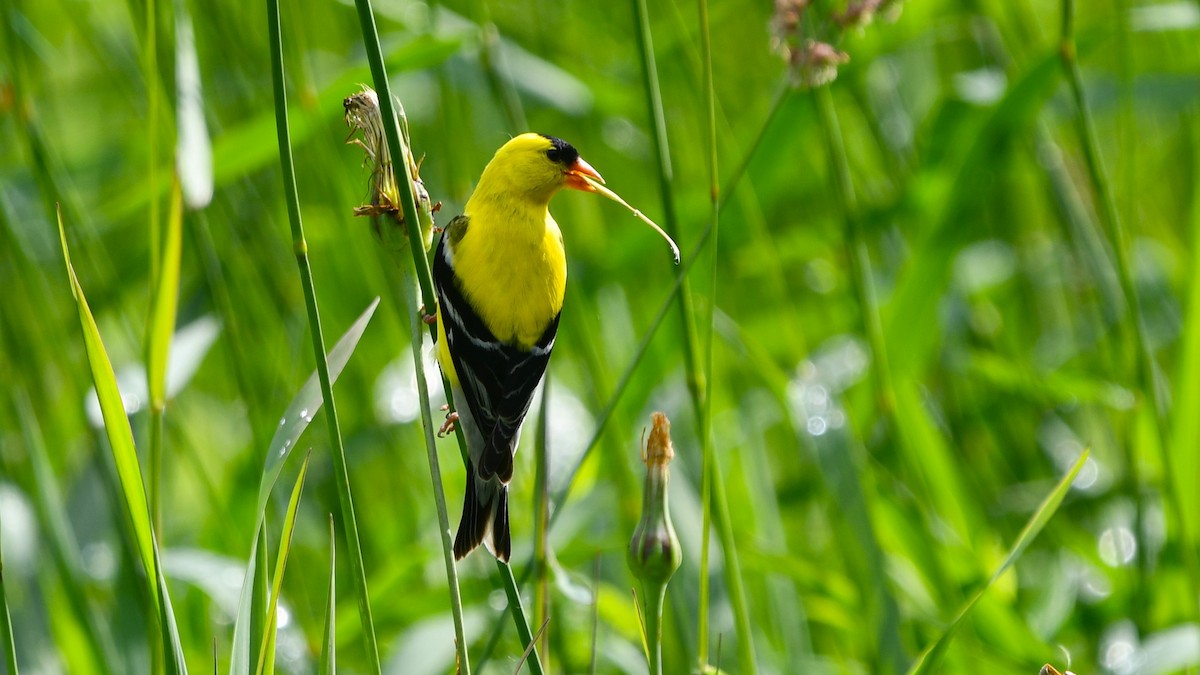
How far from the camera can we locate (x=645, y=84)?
4.07 feet

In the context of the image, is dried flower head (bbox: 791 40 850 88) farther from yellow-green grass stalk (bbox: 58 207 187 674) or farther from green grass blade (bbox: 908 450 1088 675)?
yellow-green grass stalk (bbox: 58 207 187 674)

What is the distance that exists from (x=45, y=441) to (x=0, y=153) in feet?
4.51

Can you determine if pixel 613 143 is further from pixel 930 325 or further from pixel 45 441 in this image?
pixel 45 441

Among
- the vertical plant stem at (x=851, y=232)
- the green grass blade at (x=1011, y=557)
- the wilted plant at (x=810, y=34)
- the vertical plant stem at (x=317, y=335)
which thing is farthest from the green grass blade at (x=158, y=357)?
the vertical plant stem at (x=851, y=232)

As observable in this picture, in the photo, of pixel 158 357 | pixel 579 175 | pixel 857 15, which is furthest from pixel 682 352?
pixel 158 357

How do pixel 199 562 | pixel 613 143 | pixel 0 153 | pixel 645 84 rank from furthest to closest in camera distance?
pixel 0 153, pixel 613 143, pixel 199 562, pixel 645 84

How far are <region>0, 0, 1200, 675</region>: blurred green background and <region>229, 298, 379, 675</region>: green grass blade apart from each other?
366mm

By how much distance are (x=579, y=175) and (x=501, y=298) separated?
A: 21cm

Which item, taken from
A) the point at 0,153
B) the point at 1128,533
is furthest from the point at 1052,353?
the point at 0,153

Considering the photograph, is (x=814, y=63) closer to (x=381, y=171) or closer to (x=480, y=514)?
(x=381, y=171)

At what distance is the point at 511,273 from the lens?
4.77ft

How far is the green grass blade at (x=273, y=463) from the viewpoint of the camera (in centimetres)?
99

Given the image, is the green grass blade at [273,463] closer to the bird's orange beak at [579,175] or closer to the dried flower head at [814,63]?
the bird's orange beak at [579,175]

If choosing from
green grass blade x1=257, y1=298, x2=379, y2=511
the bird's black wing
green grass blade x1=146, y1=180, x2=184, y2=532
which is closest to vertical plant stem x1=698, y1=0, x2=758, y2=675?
the bird's black wing
